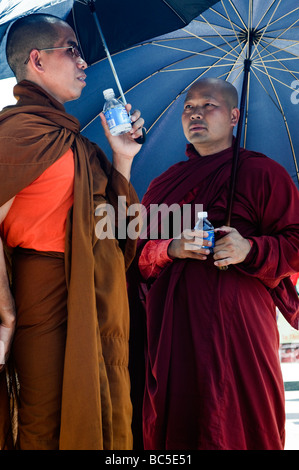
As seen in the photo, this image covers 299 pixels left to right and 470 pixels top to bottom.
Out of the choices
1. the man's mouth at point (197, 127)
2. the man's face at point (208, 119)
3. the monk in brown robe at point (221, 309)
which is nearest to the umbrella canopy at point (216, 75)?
the man's face at point (208, 119)

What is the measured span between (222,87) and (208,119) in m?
0.24

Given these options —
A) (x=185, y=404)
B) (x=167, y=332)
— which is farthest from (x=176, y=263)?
(x=185, y=404)

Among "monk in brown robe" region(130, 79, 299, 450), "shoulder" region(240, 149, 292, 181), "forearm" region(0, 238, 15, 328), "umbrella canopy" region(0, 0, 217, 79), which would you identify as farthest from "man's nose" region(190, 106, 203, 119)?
"forearm" region(0, 238, 15, 328)

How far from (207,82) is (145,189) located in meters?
0.86

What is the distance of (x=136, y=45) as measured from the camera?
368 cm

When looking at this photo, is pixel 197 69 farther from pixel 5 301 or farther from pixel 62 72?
pixel 5 301

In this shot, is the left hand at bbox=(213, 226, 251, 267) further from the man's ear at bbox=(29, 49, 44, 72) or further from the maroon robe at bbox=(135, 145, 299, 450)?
the man's ear at bbox=(29, 49, 44, 72)

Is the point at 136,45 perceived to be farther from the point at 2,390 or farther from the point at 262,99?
the point at 2,390

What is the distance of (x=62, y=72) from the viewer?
288cm

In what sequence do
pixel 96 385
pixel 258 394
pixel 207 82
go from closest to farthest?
pixel 96 385 < pixel 258 394 < pixel 207 82

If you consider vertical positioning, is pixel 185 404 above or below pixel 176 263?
below

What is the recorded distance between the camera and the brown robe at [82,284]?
2.38 metres

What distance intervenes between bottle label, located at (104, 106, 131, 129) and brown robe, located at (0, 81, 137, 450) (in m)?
0.16

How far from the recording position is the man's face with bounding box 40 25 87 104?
9.39 ft
